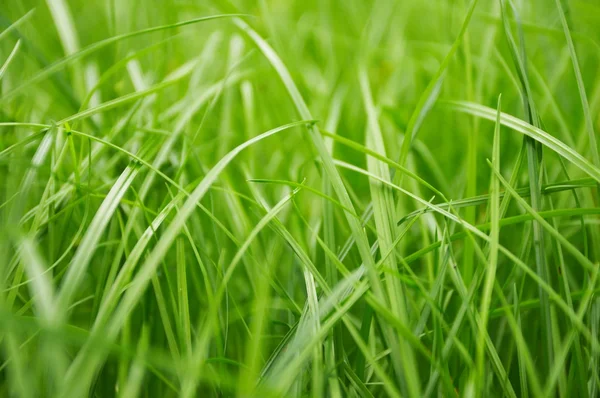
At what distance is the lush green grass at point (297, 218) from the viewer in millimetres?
455

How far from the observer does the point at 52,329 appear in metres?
0.34

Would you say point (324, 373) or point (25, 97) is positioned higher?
point (25, 97)

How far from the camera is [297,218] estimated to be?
67 cm

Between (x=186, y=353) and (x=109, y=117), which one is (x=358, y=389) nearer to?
(x=186, y=353)

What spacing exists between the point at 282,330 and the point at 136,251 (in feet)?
0.78

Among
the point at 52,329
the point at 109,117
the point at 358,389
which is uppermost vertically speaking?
the point at 109,117

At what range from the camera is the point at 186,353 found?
482 mm

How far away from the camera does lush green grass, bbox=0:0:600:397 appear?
455 mm

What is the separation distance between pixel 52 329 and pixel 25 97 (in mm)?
591

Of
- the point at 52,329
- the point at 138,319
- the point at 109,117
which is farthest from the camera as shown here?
the point at 109,117

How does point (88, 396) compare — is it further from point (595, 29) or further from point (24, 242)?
point (595, 29)

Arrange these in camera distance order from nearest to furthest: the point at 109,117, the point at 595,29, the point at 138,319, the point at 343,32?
the point at 138,319 → the point at 109,117 → the point at 595,29 → the point at 343,32

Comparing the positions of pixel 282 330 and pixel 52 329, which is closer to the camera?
pixel 52 329

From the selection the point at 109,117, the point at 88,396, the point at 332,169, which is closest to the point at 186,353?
the point at 88,396
